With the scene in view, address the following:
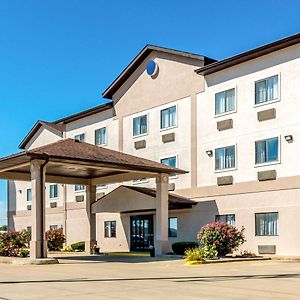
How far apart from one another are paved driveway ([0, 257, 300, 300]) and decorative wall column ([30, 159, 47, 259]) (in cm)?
457

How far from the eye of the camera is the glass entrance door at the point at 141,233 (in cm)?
3406

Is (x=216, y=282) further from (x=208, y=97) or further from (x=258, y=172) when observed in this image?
(x=208, y=97)

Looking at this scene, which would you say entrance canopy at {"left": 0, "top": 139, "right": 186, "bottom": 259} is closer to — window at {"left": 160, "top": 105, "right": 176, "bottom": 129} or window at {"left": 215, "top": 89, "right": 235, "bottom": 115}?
window at {"left": 215, "top": 89, "right": 235, "bottom": 115}

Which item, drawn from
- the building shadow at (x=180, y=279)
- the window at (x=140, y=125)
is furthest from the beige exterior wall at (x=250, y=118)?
the building shadow at (x=180, y=279)

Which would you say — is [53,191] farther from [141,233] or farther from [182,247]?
[182,247]

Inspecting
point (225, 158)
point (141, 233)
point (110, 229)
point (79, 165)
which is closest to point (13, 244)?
point (79, 165)

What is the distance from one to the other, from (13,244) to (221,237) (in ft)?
38.1

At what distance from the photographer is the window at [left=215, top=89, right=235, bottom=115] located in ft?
96.1

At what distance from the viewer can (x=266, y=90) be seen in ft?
90.2

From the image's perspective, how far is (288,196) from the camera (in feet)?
86.0

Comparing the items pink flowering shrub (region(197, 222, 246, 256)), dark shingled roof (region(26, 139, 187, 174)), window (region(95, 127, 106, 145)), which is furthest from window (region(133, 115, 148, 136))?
pink flowering shrub (region(197, 222, 246, 256))

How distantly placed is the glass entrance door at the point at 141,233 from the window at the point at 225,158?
6.17 m

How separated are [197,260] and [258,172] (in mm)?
6832

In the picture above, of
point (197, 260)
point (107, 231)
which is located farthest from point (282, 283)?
point (107, 231)
